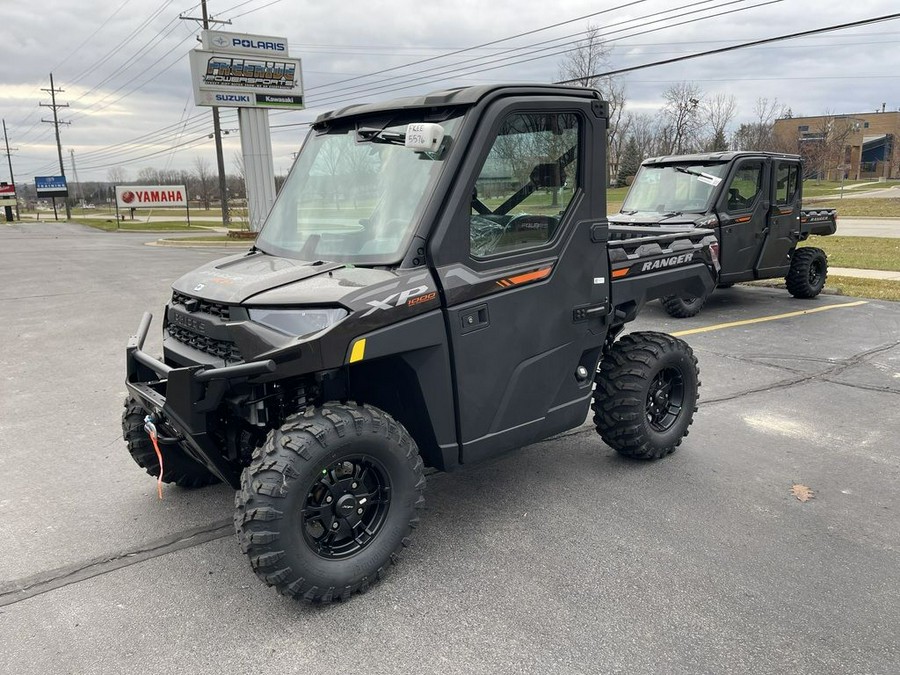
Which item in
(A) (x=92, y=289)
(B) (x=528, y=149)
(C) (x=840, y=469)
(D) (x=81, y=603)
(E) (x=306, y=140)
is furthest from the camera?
(A) (x=92, y=289)

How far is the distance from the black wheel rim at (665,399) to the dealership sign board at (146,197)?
48360 mm

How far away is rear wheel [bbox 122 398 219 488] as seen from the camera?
3.96 metres

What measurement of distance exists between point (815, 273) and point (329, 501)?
34.0 feet

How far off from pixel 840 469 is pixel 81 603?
Answer: 15.0 feet

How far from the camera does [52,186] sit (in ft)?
205

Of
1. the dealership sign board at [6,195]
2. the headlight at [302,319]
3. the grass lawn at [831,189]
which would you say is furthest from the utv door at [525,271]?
the dealership sign board at [6,195]

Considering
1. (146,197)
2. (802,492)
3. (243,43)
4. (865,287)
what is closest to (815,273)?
(865,287)

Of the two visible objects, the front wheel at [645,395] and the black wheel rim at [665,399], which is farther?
the black wheel rim at [665,399]

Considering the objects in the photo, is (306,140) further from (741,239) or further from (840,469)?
(741,239)

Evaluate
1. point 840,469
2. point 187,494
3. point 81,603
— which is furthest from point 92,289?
point 840,469

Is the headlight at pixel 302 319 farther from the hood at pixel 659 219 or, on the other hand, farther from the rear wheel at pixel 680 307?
the rear wheel at pixel 680 307

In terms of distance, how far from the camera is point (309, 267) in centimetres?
334

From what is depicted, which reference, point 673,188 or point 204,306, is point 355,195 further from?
point 673,188

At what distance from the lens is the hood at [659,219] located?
9.41 meters
